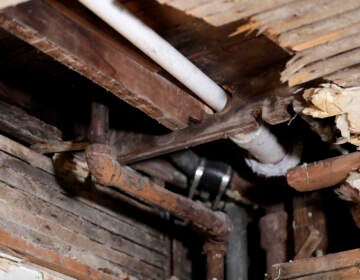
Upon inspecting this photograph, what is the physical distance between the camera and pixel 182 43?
5.39 feet

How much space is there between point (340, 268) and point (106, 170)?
819mm

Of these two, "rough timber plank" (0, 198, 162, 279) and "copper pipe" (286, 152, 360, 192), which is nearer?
"copper pipe" (286, 152, 360, 192)

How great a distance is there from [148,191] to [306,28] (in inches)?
36.3

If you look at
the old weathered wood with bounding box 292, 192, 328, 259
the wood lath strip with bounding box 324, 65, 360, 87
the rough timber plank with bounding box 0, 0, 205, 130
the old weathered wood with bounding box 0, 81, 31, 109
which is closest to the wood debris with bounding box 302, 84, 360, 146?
the wood lath strip with bounding box 324, 65, 360, 87

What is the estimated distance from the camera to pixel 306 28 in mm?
1454

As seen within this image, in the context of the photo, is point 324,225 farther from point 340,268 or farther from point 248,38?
point 248,38

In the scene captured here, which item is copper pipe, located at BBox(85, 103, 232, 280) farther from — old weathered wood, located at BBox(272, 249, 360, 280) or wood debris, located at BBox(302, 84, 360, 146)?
wood debris, located at BBox(302, 84, 360, 146)

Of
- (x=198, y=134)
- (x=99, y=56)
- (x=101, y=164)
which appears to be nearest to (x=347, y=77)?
(x=198, y=134)

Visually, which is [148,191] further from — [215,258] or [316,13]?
[316,13]

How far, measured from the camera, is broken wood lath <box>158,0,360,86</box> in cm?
138

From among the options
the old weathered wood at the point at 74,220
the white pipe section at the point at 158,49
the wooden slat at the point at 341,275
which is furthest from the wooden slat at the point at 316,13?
the old weathered wood at the point at 74,220

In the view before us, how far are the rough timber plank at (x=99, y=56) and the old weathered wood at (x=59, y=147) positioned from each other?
43 centimetres

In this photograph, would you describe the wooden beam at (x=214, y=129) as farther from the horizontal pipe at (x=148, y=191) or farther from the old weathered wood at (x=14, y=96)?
the old weathered wood at (x=14, y=96)

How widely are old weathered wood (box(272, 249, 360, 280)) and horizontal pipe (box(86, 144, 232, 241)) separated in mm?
389
